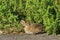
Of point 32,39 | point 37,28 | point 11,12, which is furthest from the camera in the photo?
point 11,12

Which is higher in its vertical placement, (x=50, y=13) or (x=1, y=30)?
(x=50, y=13)

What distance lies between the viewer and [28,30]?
326 inches

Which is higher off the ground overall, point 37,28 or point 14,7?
point 14,7

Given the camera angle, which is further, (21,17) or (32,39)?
(21,17)

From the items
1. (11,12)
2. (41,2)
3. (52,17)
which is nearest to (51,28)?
(52,17)

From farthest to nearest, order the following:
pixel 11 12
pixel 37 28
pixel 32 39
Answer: pixel 11 12 → pixel 37 28 → pixel 32 39

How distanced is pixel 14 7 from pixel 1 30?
0.97 metres

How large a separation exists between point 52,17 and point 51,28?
36 cm

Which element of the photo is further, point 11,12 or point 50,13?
point 11,12

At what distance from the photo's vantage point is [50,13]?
828 cm

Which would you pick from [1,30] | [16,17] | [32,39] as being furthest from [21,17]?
[32,39]

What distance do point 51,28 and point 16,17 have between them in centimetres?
132

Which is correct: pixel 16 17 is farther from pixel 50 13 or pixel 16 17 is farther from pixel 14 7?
pixel 50 13

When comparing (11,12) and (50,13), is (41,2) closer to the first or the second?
(50,13)
